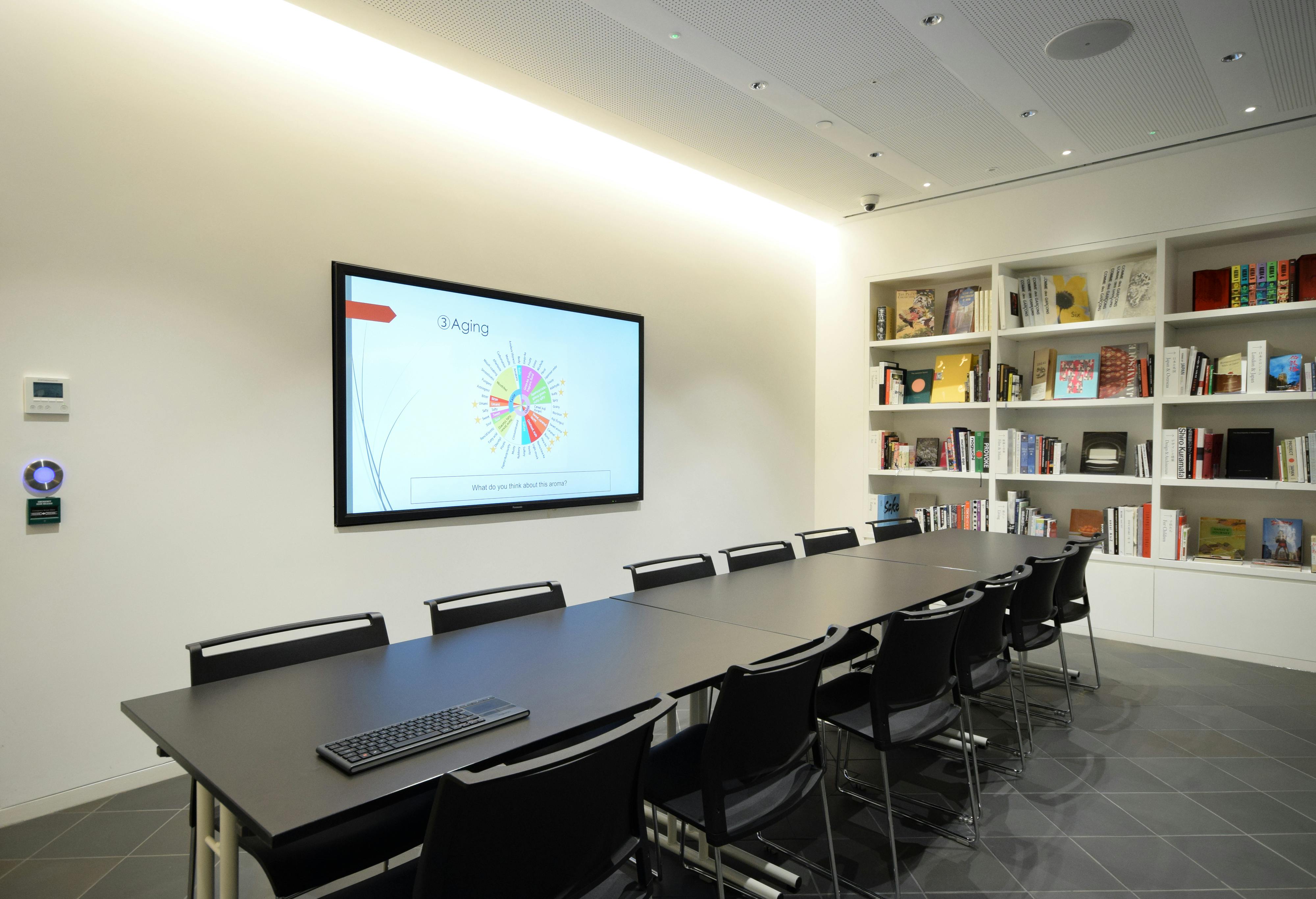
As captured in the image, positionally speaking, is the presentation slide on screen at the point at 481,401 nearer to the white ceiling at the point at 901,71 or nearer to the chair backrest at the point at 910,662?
the white ceiling at the point at 901,71

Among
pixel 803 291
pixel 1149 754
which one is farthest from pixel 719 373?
pixel 1149 754

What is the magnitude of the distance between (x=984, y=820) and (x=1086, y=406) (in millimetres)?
3650

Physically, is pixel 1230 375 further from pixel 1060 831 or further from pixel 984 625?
pixel 1060 831

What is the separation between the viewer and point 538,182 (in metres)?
4.37

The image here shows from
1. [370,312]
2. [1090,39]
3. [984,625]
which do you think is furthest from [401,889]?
[1090,39]

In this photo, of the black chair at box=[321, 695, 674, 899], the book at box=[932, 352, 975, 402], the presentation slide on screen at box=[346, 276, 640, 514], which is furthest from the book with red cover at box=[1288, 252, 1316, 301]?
the black chair at box=[321, 695, 674, 899]

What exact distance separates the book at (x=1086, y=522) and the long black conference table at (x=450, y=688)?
294 centimetres

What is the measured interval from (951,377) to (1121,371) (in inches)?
47.6

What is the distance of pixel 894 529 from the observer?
4781 millimetres

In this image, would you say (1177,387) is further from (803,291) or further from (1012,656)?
(803,291)

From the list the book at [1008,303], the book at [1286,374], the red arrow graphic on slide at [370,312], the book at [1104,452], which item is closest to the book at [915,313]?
the book at [1008,303]

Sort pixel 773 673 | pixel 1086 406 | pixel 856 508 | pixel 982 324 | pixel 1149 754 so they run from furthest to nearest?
pixel 856 508
pixel 982 324
pixel 1086 406
pixel 1149 754
pixel 773 673

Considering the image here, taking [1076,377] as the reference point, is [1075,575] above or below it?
below

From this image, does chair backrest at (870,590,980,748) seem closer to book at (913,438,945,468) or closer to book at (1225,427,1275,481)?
book at (1225,427,1275,481)
